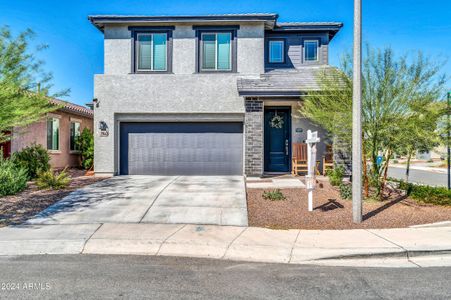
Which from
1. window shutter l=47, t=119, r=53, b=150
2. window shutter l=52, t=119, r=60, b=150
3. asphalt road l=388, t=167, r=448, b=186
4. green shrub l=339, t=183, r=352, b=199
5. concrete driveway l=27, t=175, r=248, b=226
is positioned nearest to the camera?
concrete driveway l=27, t=175, r=248, b=226

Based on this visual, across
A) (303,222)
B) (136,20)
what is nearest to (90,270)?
(303,222)

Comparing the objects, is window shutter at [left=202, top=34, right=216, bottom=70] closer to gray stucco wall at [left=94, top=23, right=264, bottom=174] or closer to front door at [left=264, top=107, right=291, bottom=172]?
gray stucco wall at [left=94, top=23, right=264, bottom=174]

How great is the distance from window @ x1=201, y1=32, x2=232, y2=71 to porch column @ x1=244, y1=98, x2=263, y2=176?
2.07 metres

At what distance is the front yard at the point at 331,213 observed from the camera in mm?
7406

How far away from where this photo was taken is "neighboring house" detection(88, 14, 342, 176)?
1329 centimetres

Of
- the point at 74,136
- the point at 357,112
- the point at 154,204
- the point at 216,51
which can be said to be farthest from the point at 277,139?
the point at 74,136

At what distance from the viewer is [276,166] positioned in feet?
44.8

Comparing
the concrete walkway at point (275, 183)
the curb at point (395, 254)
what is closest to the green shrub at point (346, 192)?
the concrete walkway at point (275, 183)

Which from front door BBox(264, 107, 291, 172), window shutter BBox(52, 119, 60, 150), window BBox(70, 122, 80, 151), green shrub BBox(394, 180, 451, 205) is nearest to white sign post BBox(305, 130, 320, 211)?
green shrub BBox(394, 180, 451, 205)

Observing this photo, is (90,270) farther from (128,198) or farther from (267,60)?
(267,60)

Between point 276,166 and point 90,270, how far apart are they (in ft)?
31.8

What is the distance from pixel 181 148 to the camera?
1371cm

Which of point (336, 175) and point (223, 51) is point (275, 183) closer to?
point (336, 175)

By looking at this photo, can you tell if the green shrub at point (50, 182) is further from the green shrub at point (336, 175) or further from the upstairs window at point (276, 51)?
the upstairs window at point (276, 51)
